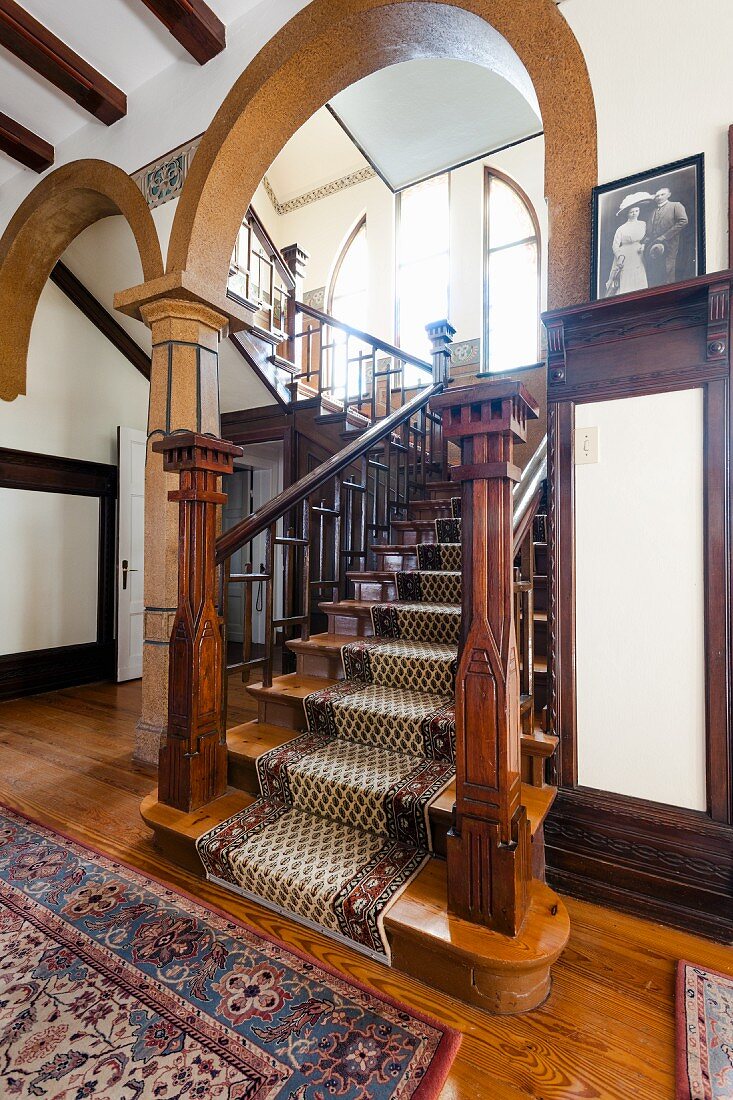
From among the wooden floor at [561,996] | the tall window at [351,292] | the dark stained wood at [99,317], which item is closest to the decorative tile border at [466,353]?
the tall window at [351,292]

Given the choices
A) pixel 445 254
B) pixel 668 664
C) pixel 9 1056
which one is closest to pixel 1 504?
pixel 9 1056

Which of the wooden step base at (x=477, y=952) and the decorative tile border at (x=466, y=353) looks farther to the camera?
the decorative tile border at (x=466, y=353)

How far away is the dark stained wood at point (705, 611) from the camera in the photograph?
156 cm

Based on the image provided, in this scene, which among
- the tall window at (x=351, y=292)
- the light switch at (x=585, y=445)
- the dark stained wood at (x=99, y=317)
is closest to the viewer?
the light switch at (x=585, y=445)

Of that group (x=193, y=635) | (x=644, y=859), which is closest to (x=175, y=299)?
(x=193, y=635)

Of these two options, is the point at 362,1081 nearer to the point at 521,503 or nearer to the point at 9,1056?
the point at 9,1056

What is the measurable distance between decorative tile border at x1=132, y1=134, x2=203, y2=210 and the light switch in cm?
248

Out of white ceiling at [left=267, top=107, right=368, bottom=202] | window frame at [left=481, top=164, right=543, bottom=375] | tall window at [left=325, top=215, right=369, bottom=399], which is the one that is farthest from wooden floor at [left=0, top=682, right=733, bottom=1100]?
white ceiling at [left=267, top=107, right=368, bottom=202]

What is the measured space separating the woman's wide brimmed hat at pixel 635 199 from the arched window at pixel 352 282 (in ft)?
16.3

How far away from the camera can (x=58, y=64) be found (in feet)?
9.42

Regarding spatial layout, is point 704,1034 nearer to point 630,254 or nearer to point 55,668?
point 630,254

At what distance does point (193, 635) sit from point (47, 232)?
3410 mm

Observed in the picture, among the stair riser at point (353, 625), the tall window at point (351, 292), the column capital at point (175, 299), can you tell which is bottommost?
the stair riser at point (353, 625)

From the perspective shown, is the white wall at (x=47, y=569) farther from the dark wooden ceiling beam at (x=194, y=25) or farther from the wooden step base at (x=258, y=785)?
the dark wooden ceiling beam at (x=194, y=25)
